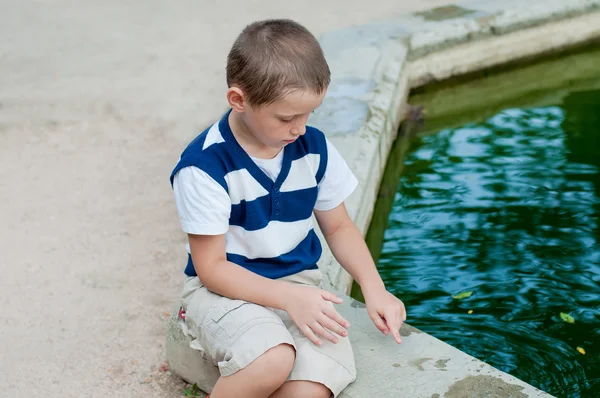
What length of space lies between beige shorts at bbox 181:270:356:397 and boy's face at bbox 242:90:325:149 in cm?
42

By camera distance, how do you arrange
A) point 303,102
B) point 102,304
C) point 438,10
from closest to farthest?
point 303,102 → point 102,304 → point 438,10

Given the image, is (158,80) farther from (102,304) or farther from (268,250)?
(268,250)

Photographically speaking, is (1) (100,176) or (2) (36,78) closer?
(1) (100,176)

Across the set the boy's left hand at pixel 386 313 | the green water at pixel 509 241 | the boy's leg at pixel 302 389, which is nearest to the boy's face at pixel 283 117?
the boy's left hand at pixel 386 313

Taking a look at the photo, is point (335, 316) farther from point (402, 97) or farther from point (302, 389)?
point (402, 97)

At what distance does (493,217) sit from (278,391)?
174cm

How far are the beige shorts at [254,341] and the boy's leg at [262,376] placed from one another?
0.5 inches

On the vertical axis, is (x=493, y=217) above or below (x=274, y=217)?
below

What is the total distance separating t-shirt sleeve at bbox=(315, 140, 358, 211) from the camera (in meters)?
2.31

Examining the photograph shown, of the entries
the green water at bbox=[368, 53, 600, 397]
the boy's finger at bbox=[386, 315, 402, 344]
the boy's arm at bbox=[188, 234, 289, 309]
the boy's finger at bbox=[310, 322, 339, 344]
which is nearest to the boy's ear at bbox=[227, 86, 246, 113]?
the boy's arm at bbox=[188, 234, 289, 309]

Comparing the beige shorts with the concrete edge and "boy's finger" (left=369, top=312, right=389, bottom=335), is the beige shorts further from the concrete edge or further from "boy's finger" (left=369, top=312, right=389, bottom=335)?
the concrete edge

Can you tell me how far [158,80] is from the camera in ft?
15.9

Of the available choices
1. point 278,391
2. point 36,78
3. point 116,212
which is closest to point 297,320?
point 278,391

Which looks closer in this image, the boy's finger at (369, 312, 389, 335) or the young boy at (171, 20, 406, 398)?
the young boy at (171, 20, 406, 398)
